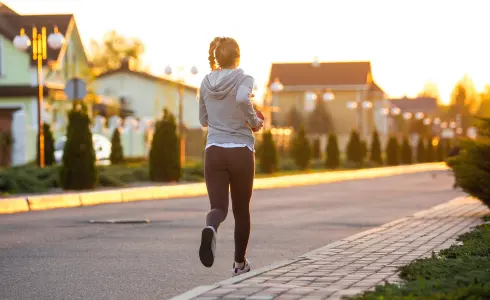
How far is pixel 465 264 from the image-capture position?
26.3 feet

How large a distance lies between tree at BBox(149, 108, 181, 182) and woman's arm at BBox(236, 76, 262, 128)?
22664 millimetres

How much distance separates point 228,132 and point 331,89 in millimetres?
89720

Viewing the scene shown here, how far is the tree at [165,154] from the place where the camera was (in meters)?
30.9

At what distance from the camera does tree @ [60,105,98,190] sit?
83.1ft

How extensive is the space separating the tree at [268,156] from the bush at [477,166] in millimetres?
26209

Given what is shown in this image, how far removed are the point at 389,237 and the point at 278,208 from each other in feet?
27.8

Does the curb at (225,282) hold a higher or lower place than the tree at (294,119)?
lower

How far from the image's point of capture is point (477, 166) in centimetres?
1494

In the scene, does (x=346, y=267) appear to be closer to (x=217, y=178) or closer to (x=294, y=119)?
(x=217, y=178)

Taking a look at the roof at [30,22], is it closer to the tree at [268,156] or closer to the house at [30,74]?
the house at [30,74]

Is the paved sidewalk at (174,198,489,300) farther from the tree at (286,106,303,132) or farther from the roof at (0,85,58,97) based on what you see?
the tree at (286,106,303,132)

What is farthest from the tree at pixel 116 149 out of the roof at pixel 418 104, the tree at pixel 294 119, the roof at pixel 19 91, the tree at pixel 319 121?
the roof at pixel 418 104

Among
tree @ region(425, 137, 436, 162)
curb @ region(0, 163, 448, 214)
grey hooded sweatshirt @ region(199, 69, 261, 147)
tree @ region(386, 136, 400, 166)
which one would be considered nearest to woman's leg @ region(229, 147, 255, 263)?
grey hooded sweatshirt @ region(199, 69, 261, 147)

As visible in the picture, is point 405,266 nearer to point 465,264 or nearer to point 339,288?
point 465,264
